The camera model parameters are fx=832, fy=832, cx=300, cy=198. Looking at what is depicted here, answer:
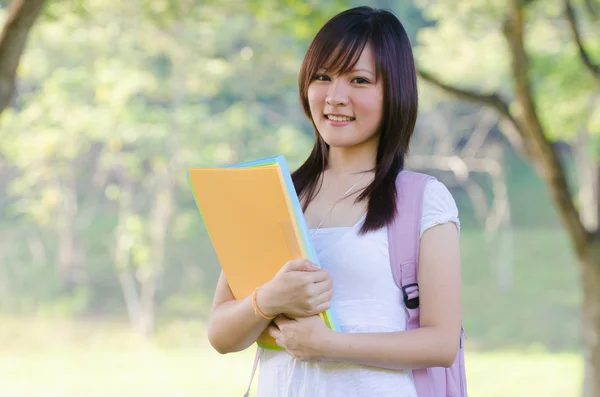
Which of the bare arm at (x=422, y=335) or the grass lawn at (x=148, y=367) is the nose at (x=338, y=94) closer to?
the bare arm at (x=422, y=335)

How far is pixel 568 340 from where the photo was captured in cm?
1360

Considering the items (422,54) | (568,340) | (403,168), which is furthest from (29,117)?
(403,168)

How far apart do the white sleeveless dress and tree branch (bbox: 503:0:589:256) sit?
9.93ft

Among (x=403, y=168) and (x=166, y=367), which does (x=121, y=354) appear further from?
(x=403, y=168)

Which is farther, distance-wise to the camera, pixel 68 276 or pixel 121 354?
pixel 68 276

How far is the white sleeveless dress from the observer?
1.06m

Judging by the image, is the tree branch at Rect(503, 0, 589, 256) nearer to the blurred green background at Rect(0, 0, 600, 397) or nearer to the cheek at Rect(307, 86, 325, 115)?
the cheek at Rect(307, 86, 325, 115)

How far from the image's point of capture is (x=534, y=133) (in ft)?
13.0

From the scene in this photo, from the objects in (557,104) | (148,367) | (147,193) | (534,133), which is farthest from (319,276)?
(147,193)

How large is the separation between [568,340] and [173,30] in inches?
314

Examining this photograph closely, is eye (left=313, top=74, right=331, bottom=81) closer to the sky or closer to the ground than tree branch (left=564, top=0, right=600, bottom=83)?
closer to the sky

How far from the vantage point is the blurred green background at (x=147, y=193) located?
11.3 m

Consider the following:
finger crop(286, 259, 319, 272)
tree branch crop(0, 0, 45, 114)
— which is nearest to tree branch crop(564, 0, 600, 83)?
tree branch crop(0, 0, 45, 114)

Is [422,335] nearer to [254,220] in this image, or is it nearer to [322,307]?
[322,307]
